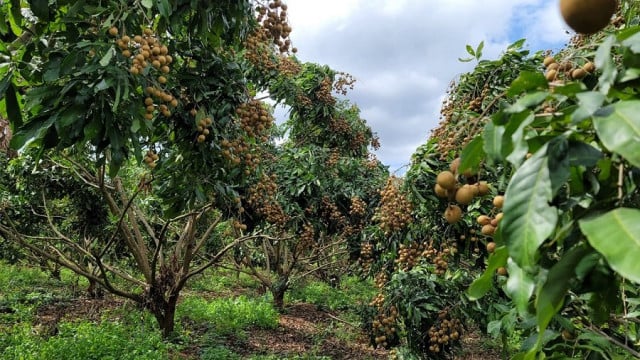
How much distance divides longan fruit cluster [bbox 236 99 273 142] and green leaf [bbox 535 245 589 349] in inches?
94.2

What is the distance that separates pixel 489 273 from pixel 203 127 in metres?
2.15

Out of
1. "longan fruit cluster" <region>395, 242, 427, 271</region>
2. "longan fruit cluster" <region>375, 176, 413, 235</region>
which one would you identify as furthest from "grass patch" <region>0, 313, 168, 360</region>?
"longan fruit cluster" <region>375, 176, 413, 235</region>

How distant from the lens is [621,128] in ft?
1.64

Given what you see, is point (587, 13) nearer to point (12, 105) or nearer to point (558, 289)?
point (558, 289)

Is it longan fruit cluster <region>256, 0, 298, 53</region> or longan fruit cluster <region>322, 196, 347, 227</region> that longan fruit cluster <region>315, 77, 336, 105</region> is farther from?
longan fruit cluster <region>256, 0, 298, 53</region>

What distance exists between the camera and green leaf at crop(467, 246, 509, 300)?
671 mm

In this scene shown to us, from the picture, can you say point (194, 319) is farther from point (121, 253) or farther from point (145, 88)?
point (145, 88)

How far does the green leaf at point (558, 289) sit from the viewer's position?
0.57 metres

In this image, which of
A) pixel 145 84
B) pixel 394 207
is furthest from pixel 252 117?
pixel 394 207

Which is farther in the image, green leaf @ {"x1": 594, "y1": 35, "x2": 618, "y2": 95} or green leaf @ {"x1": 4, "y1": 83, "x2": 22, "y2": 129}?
green leaf @ {"x1": 4, "y1": 83, "x2": 22, "y2": 129}

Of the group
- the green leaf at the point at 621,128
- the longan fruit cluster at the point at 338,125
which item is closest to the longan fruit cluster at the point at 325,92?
the longan fruit cluster at the point at 338,125

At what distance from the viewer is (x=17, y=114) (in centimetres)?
198

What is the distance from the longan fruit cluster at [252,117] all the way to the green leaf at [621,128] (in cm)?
242

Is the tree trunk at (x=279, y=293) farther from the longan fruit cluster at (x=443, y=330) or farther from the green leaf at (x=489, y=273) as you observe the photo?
the green leaf at (x=489, y=273)
